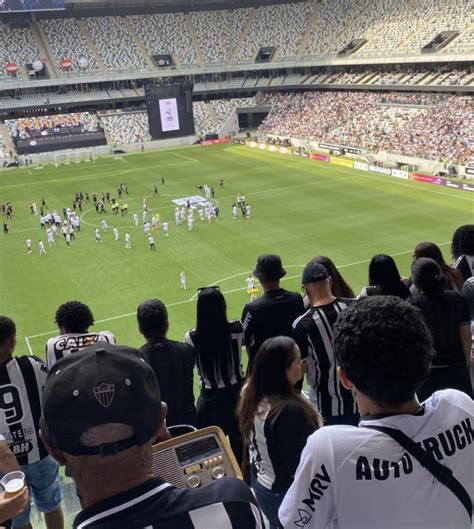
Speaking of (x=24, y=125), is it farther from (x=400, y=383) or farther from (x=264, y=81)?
(x=400, y=383)

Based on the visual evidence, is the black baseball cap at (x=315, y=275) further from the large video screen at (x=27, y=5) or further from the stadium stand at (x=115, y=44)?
the stadium stand at (x=115, y=44)

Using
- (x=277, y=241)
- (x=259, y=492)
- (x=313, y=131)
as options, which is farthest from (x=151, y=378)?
(x=313, y=131)

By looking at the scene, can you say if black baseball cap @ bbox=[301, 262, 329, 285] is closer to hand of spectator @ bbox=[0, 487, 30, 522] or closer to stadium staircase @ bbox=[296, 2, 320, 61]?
hand of spectator @ bbox=[0, 487, 30, 522]

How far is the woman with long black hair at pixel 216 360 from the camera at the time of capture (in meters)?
6.39

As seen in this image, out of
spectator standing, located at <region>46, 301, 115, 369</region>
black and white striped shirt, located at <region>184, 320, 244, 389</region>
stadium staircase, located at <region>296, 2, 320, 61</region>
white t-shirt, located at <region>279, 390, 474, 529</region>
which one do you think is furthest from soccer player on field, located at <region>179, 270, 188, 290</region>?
A: stadium staircase, located at <region>296, 2, 320, 61</region>

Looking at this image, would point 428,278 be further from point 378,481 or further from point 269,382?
point 378,481

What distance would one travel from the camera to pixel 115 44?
7581 cm

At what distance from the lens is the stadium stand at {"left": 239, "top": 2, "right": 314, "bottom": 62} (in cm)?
7700

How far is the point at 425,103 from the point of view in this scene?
5378 cm

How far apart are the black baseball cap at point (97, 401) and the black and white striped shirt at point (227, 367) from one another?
4131mm

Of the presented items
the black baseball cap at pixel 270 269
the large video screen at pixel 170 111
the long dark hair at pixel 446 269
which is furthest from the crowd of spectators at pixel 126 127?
the black baseball cap at pixel 270 269

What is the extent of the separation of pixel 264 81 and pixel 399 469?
7772 cm

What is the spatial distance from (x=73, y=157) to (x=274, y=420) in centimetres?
6193

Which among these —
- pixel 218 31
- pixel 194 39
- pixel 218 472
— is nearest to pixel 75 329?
pixel 218 472
